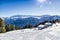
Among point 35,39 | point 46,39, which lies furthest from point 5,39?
point 46,39

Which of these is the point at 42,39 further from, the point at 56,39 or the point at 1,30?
the point at 1,30

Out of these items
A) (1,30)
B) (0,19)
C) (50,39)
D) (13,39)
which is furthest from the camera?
(0,19)

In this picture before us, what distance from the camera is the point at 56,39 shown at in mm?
10680

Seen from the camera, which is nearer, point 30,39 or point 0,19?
point 30,39

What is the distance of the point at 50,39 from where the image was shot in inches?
418

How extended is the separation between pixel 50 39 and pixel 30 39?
179cm

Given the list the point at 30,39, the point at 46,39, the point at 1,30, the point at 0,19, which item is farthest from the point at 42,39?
the point at 0,19

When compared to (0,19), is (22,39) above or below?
below

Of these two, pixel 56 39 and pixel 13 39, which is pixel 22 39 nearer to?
pixel 13 39

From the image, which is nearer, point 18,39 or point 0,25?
point 18,39

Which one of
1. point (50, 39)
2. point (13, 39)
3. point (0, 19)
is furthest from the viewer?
point (0, 19)

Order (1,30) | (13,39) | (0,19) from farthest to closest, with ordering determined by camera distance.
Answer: (0,19), (1,30), (13,39)

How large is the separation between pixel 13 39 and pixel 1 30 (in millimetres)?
6014

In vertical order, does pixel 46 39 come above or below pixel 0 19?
below
